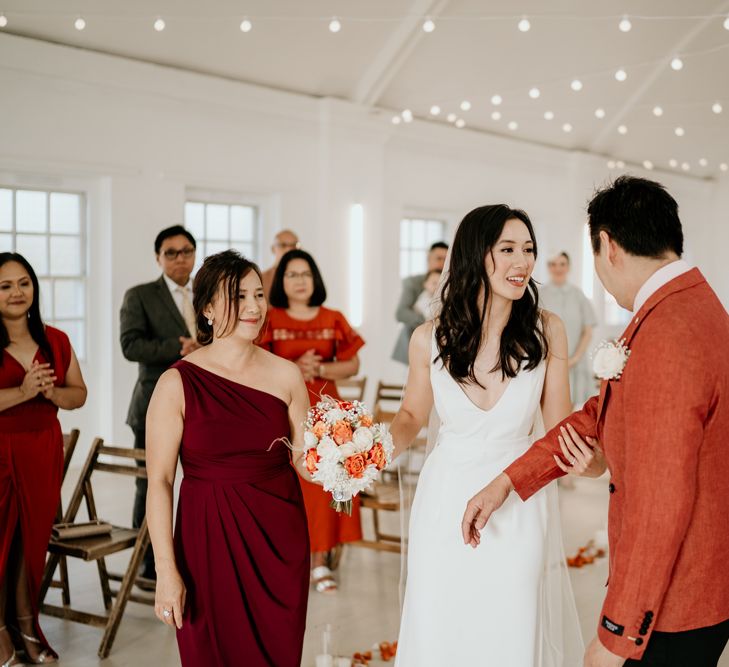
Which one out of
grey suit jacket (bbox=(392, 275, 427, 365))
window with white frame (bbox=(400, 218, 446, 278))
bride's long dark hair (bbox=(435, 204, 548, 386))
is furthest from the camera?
window with white frame (bbox=(400, 218, 446, 278))

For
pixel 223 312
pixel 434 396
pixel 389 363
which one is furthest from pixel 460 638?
pixel 389 363

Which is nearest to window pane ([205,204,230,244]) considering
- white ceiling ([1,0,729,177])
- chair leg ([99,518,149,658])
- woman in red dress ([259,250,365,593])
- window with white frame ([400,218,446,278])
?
white ceiling ([1,0,729,177])

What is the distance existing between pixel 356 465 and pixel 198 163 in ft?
20.9

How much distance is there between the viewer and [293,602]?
2.81m

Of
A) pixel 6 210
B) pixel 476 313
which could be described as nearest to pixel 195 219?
pixel 6 210

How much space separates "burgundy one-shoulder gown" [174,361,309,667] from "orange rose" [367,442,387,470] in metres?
0.34

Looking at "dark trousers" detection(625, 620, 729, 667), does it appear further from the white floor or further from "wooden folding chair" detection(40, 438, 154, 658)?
"wooden folding chair" detection(40, 438, 154, 658)

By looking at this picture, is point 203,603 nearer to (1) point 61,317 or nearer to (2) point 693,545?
(2) point 693,545

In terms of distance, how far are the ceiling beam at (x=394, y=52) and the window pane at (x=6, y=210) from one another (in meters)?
3.90

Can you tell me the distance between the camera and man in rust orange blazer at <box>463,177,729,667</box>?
66.7 inches

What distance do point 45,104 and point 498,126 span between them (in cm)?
615

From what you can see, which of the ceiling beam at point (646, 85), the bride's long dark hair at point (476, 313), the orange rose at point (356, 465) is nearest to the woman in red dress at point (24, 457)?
the orange rose at point (356, 465)

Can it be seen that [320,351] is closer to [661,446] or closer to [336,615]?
[336,615]

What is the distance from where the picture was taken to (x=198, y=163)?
27.8 ft
